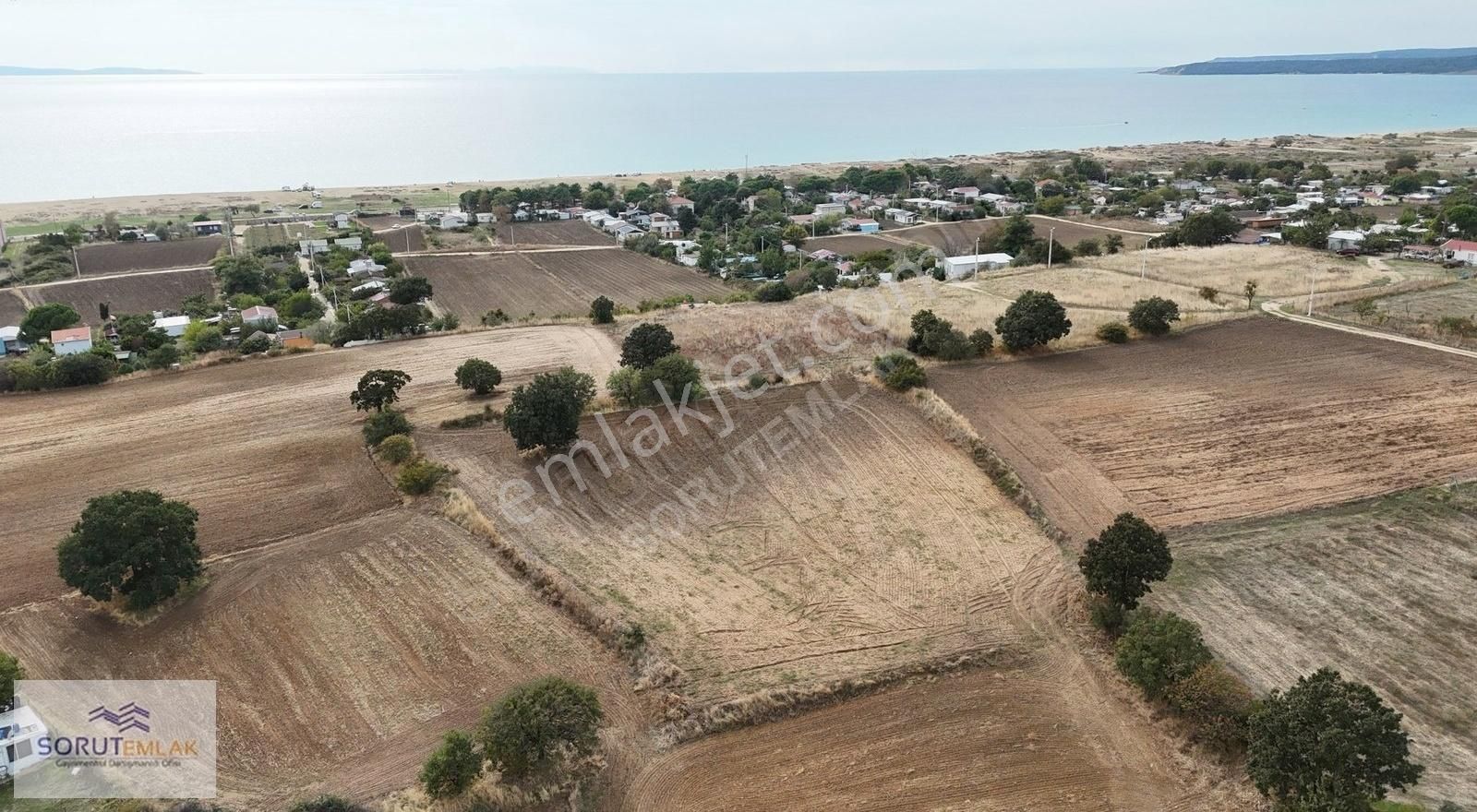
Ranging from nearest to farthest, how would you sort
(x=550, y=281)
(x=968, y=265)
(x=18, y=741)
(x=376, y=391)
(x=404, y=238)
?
(x=18, y=741)
(x=376, y=391)
(x=968, y=265)
(x=550, y=281)
(x=404, y=238)

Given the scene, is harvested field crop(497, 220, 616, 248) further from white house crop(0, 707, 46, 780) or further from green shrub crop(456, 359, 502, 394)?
white house crop(0, 707, 46, 780)

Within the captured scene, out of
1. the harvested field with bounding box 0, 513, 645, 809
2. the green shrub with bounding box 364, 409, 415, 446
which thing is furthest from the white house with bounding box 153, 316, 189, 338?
the harvested field with bounding box 0, 513, 645, 809

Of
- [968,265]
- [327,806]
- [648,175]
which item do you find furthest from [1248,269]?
[648,175]

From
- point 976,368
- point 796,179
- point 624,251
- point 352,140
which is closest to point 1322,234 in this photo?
point 976,368

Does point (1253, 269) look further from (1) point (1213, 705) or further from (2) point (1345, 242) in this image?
(1) point (1213, 705)

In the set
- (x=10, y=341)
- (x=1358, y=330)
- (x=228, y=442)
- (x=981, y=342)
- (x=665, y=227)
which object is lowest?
(x=228, y=442)

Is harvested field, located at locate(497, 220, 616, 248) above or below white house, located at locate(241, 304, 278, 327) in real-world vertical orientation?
above
